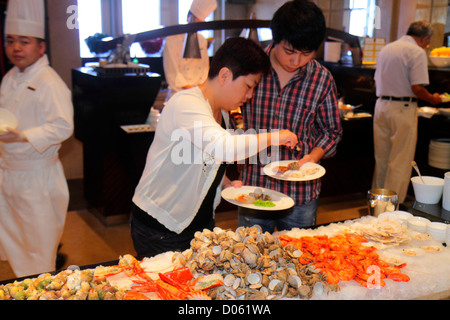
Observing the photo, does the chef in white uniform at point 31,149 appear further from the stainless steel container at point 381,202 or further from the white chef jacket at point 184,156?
the stainless steel container at point 381,202

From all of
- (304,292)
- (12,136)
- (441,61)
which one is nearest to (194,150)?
(304,292)

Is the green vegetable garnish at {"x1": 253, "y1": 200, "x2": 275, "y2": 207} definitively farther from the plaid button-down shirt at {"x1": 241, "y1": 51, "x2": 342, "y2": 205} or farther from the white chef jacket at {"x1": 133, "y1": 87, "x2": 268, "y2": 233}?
the plaid button-down shirt at {"x1": 241, "y1": 51, "x2": 342, "y2": 205}

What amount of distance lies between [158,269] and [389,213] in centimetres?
100

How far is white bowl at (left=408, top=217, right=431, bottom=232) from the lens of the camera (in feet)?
6.01

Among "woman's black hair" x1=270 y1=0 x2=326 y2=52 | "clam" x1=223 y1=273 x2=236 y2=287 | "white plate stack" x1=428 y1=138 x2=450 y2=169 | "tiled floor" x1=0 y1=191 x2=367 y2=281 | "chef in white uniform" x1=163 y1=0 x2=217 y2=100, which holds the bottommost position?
"tiled floor" x1=0 y1=191 x2=367 y2=281

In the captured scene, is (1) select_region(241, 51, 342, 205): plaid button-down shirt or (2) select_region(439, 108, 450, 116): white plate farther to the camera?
(2) select_region(439, 108, 450, 116): white plate

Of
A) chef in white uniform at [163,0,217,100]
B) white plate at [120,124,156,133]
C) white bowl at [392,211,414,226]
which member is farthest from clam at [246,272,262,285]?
chef in white uniform at [163,0,217,100]

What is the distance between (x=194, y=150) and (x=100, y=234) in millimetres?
2494

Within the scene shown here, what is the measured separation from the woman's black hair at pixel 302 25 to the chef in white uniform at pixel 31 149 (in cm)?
144

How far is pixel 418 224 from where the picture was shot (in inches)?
72.2

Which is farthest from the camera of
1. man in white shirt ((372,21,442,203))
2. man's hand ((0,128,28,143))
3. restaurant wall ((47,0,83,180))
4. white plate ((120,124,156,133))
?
restaurant wall ((47,0,83,180))

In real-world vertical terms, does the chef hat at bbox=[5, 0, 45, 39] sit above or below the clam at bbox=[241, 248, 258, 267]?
above

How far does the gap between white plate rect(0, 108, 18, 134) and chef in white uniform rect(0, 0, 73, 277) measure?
0.08 meters

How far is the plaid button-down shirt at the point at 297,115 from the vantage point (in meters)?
2.15
